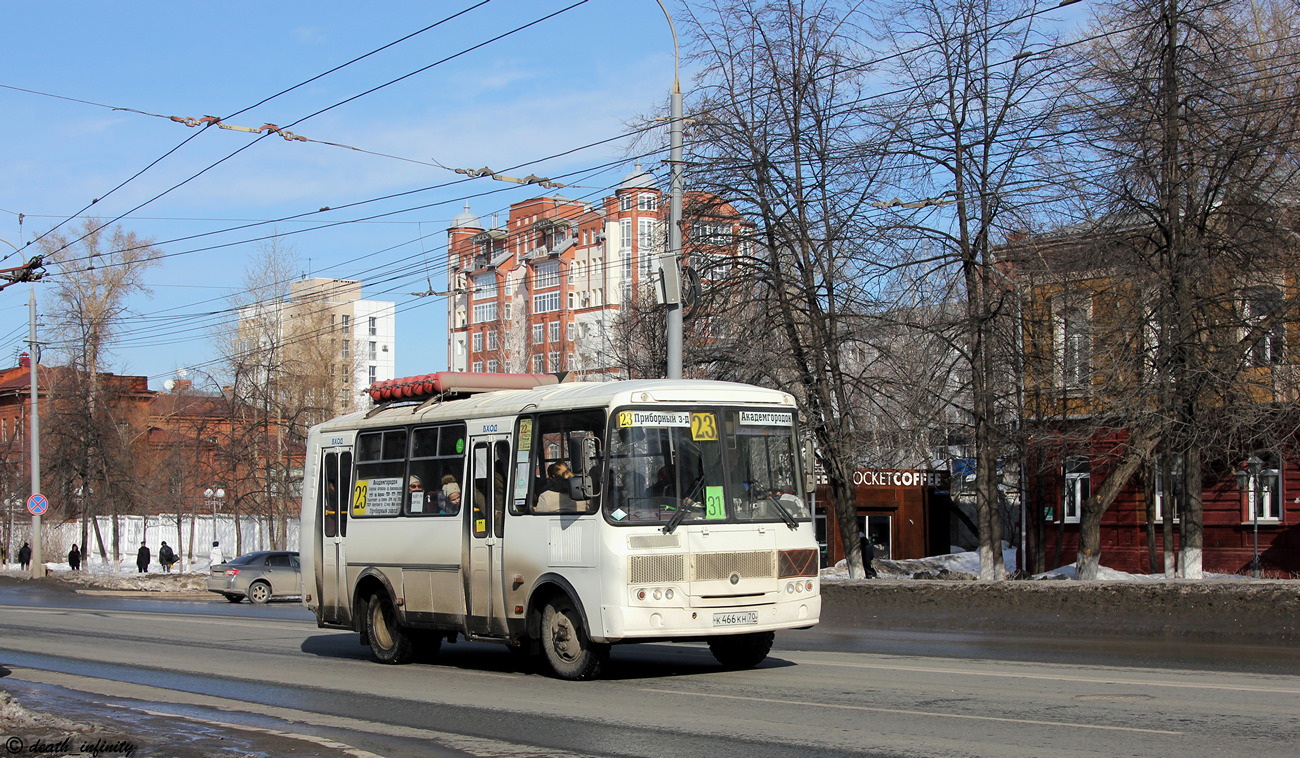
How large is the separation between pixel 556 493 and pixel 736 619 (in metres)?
2.14

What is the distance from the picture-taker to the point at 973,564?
123ft

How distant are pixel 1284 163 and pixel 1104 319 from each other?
149 inches

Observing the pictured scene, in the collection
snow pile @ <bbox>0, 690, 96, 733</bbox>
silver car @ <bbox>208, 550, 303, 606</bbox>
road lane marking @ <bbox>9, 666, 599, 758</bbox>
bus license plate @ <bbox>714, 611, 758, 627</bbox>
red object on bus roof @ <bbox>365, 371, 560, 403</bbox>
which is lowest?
silver car @ <bbox>208, 550, 303, 606</bbox>

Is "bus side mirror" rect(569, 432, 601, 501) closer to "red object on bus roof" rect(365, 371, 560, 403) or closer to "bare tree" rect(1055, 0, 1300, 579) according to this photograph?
"red object on bus roof" rect(365, 371, 560, 403)

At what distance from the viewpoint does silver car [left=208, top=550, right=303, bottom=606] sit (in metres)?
35.7

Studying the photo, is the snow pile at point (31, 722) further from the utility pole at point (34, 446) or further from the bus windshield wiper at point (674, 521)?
the utility pole at point (34, 446)

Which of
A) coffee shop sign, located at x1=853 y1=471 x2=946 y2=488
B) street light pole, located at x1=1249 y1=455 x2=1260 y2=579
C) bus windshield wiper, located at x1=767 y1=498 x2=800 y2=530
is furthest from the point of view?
coffee shop sign, located at x1=853 y1=471 x2=946 y2=488

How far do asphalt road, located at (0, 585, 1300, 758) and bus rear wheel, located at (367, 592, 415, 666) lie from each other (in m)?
0.24

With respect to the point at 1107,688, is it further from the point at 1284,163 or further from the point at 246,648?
the point at 1284,163

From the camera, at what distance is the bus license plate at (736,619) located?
481 inches

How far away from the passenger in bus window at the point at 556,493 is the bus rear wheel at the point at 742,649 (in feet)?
7.49

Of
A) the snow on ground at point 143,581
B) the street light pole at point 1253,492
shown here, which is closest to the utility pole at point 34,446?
the snow on ground at point 143,581

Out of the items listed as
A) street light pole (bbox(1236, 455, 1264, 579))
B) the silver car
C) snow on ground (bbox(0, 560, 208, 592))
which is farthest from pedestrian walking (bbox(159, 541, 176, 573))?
street light pole (bbox(1236, 455, 1264, 579))

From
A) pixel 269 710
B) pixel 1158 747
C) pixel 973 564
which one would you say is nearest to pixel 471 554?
pixel 269 710
